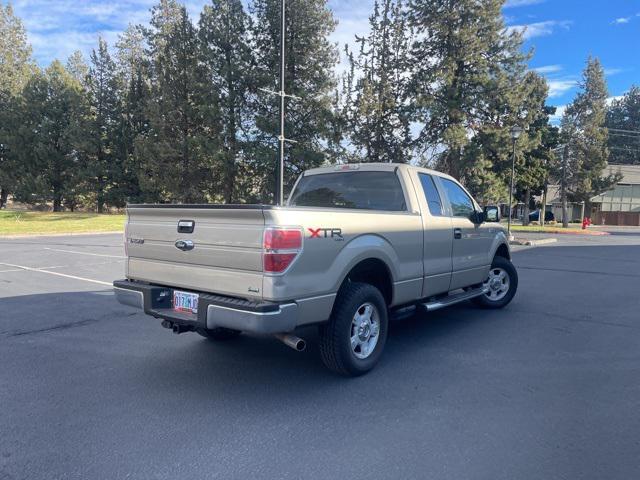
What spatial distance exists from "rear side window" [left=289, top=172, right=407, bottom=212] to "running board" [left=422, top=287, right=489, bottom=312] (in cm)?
119

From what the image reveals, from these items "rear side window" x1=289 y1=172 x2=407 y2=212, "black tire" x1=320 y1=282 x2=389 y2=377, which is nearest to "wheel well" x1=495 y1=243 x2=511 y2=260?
"rear side window" x1=289 y1=172 x2=407 y2=212

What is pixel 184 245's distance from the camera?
4.04 metres

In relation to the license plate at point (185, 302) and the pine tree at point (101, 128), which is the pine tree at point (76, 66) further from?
the license plate at point (185, 302)

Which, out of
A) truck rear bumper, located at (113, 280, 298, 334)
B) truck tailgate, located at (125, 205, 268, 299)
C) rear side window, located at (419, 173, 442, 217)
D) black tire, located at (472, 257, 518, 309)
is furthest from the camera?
black tire, located at (472, 257, 518, 309)

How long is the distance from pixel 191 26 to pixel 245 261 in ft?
104

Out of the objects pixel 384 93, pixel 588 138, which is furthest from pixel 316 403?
pixel 588 138

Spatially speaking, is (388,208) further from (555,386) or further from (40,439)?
(40,439)

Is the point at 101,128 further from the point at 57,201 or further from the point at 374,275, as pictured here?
the point at 374,275

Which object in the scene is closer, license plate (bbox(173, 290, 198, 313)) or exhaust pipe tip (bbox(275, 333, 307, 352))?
exhaust pipe tip (bbox(275, 333, 307, 352))

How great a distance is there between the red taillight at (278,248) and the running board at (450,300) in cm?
236

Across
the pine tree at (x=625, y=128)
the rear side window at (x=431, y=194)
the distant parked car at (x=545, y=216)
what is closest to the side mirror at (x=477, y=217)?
the rear side window at (x=431, y=194)

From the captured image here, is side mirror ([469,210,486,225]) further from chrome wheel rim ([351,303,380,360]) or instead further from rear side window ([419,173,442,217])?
chrome wheel rim ([351,303,380,360])

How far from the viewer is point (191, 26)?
3055cm

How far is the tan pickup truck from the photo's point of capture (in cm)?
354
